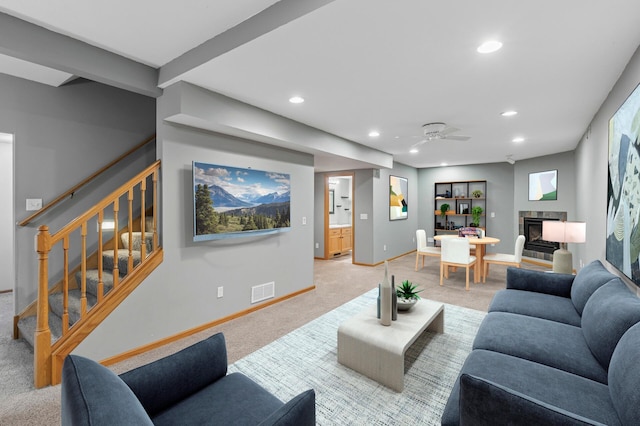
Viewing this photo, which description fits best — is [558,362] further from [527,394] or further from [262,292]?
[262,292]

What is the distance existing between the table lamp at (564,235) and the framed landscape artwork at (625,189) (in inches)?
40.9

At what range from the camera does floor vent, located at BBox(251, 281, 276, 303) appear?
3824mm

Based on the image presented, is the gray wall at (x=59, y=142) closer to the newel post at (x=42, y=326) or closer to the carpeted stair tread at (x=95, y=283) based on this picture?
the carpeted stair tread at (x=95, y=283)

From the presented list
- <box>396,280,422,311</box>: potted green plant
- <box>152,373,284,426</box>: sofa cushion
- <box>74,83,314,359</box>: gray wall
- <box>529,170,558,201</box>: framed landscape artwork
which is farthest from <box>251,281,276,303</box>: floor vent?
<box>529,170,558,201</box>: framed landscape artwork

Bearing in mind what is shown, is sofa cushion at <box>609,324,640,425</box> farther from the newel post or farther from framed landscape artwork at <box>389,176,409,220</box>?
framed landscape artwork at <box>389,176,409,220</box>

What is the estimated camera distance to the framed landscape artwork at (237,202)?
314cm

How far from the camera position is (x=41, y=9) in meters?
1.91

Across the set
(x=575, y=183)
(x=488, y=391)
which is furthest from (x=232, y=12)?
(x=575, y=183)

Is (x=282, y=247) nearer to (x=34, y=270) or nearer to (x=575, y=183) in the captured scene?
(x=34, y=270)

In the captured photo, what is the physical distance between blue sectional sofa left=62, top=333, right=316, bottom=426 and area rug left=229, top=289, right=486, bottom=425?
0.75 metres

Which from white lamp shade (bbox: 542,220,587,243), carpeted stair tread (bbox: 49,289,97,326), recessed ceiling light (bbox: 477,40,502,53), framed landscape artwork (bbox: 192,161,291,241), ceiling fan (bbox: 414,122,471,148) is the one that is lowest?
carpeted stair tread (bbox: 49,289,97,326)

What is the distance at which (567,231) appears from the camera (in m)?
3.59

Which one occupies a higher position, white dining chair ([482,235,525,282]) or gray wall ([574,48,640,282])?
gray wall ([574,48,640,282])

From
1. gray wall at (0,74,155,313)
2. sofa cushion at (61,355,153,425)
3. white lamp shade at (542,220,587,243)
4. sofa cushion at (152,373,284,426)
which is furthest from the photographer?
white lamp shade at (542,220,587,243)
